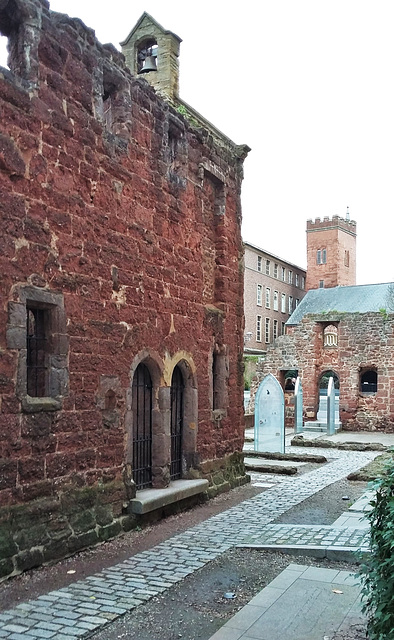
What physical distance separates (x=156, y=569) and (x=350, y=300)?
36.1m

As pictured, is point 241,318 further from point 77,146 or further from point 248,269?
point 248,269

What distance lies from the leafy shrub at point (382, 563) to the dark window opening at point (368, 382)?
23.8 meters

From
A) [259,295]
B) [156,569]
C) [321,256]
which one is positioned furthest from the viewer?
[321,256]

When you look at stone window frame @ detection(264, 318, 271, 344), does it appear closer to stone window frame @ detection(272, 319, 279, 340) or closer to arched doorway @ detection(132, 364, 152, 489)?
stone window frame @ detection(272, 319, 279, 340)

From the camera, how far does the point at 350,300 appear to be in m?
40.8

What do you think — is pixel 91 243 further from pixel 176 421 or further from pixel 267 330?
pixel 267 330

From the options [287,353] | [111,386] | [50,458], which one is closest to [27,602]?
[50,458]

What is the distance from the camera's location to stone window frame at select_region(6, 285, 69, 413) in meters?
6.22

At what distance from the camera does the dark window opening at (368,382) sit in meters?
27.2

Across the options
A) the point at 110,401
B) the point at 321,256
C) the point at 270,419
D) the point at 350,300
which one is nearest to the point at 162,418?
the point at 110,401

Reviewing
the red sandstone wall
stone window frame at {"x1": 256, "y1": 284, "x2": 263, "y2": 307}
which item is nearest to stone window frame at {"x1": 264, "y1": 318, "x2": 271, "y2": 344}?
stone window frame at {"x1": 256, "y1": 284, "x2": 263, "y2": 307}

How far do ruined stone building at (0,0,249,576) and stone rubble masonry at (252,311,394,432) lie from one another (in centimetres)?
1640

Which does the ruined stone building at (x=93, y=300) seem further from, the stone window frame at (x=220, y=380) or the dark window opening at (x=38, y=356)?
the stone window frame at (x=220, y=380)

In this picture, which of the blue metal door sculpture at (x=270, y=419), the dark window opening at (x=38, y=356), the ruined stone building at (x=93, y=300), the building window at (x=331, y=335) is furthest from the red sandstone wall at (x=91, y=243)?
the building window at (x=331, y=335)
